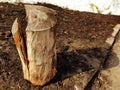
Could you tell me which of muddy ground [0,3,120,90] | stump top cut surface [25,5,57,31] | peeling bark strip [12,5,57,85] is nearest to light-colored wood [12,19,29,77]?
peeling bark strip [12,5,57,85]

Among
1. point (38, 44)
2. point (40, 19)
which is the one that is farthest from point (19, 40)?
point (40, 19)

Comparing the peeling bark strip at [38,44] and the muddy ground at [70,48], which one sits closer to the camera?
the peeling bark strip at [38,44]

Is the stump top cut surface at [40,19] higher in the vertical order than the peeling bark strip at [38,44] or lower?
higher

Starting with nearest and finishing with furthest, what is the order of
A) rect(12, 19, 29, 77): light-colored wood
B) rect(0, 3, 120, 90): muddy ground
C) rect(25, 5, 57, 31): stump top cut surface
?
rect(25, 5, 57, 31): stump top cut surface → rect(12, 19, 29, 77): light-colored wood → rect(0, 3, 120, 90): muddy ground

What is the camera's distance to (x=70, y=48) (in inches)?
188

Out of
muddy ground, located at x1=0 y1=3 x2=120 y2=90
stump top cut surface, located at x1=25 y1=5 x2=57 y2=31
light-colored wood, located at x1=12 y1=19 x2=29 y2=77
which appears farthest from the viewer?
muddy ground, located at x1=0 y1=3 x2=120 y2=90

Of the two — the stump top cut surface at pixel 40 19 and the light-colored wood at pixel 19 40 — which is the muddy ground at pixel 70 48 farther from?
the stump top cut surface at pixel 40 19

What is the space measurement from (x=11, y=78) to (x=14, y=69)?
7.2 inches

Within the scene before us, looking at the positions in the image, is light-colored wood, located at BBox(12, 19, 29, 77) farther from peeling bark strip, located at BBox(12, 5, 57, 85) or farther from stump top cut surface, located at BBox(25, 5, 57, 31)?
stump top cut surface, located at BBox(25, 5, 57, 31)

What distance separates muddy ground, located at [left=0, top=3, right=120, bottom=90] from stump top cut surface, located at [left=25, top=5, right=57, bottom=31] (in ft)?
2.92

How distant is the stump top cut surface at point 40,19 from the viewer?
11.4ft

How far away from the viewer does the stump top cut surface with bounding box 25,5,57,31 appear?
136 inches

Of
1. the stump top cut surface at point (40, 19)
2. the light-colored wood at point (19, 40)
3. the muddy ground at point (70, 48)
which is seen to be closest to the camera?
the stump top cut surface at point (40, 19)

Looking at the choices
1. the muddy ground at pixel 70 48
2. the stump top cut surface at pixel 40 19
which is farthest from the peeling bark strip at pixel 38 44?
the muddy ground at pixel 70 48
